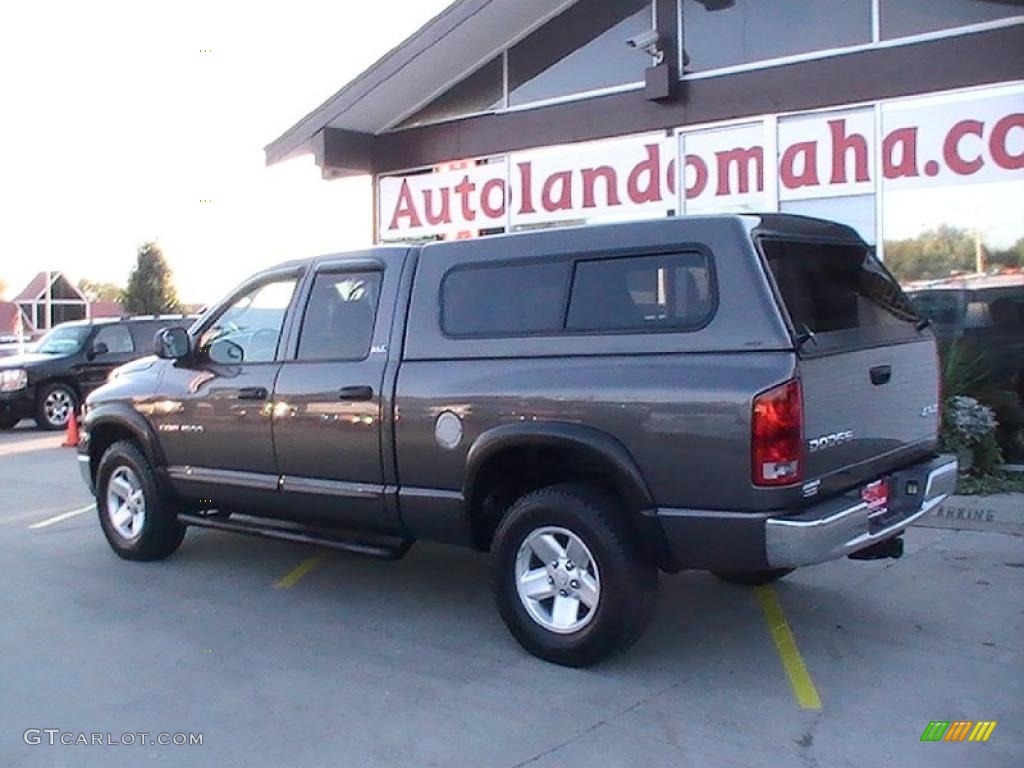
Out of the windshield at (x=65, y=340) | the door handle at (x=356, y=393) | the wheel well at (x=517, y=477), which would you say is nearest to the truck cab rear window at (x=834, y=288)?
the wheel well at (x=517, y=477)

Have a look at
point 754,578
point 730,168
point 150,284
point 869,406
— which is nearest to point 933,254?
point 730,168

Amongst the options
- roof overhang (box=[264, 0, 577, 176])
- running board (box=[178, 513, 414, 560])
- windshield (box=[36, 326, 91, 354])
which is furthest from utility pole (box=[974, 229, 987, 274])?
windshield (box=[36, 326, 91, 354])

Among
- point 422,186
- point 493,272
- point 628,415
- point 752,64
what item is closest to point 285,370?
point 493,272

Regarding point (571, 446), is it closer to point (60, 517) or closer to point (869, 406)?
point (869, 406)

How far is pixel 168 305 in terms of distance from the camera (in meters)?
39.2

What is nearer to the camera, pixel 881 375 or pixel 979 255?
pixel 881 375

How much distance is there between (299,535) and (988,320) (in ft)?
21.5

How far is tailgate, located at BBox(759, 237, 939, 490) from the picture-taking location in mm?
4758

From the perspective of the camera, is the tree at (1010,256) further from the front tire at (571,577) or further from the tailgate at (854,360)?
the front tire at (571,577)

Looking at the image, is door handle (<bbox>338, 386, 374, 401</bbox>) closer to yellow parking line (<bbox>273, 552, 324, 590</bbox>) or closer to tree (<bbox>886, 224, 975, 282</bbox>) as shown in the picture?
yellow parking line (<bbox>273, 552, 324, 590</bbox>)

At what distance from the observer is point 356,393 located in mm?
6016

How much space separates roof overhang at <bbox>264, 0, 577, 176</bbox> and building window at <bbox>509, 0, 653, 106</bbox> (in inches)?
7.2

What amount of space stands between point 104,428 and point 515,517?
3.74 m

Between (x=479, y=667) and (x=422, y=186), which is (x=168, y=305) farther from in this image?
(x=479, y=667)
